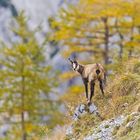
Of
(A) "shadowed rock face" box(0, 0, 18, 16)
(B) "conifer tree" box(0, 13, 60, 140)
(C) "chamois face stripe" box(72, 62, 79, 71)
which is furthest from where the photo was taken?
(A) "shadowed rock face" box(0, 0, 18, 16)

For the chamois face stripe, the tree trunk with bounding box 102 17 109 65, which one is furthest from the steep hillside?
the tree trunk with bounding box 102 17 109 65

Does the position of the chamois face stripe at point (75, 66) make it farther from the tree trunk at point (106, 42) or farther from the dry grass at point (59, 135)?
the tree trunk at point (106, 42)

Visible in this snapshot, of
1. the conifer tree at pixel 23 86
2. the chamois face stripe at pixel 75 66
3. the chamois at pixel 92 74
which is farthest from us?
the conifer tree at pixel 23 86

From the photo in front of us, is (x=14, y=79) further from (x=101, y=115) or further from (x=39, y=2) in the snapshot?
(x=39, y=2)

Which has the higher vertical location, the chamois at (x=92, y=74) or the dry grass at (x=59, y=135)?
the chamois at (x=92, y=74)

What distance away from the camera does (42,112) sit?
29844mm

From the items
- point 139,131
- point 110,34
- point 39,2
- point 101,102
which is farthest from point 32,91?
Answer: point 39,2

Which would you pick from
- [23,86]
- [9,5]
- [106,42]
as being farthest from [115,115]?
[9,5]

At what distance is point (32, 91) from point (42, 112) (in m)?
2.03

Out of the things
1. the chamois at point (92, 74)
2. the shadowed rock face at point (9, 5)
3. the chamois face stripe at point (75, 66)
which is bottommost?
the chamois at point (92, 74)

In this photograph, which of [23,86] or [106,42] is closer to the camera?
[23,86]

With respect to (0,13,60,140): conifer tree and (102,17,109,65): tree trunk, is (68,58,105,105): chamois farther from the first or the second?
(102,17,109,65): tree trunk

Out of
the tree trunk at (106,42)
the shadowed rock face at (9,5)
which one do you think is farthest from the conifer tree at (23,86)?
the shadowed rock face at (9,5)

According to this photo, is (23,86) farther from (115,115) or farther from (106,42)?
(115,115)
